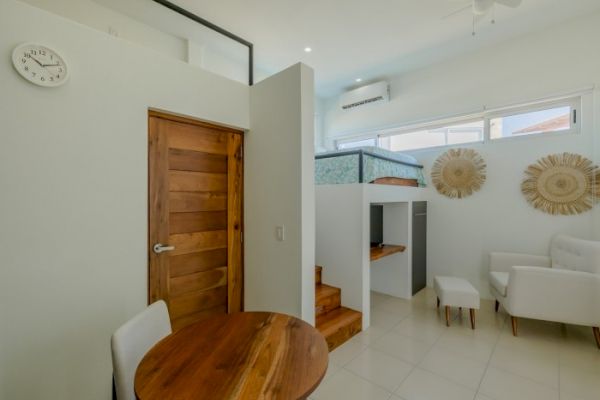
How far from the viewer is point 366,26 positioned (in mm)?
3090

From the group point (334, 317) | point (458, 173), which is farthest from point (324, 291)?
point (458, 173)

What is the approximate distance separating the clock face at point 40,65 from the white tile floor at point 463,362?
2.57 metres

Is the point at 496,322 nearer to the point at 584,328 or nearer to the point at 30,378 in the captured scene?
the point at 584,328

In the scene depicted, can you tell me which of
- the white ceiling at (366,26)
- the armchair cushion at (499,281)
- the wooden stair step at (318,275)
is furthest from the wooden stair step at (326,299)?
the white ceiling at (366,26)

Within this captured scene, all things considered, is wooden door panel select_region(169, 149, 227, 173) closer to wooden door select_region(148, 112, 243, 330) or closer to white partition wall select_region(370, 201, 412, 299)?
wooden door select_region(148, 112, 243, 330)

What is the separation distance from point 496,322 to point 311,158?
2.75 metres

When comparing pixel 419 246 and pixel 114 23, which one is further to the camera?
pixel 419 246

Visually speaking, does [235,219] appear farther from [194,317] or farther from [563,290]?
[563,290]

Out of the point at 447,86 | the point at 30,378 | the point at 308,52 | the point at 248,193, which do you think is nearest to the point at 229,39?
the point at 308,52

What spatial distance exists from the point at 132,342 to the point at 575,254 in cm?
386

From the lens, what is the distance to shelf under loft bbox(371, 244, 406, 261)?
3.03 metres

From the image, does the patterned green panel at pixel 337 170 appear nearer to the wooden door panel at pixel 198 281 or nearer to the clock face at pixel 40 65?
the wooden door panel at pixel 198 281

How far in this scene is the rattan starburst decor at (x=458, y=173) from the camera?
3.61m

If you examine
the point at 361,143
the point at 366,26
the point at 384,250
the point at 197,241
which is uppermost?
the point at 366,26
